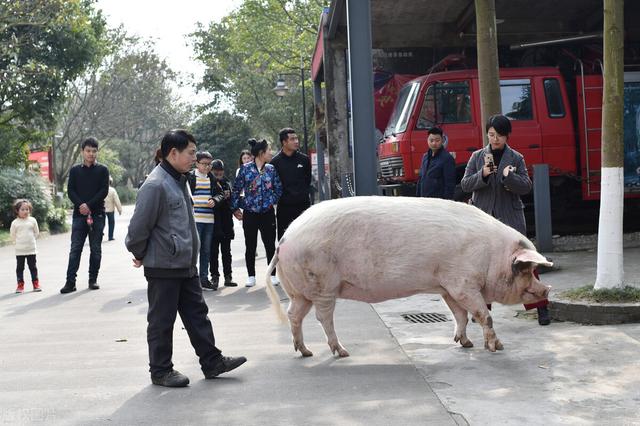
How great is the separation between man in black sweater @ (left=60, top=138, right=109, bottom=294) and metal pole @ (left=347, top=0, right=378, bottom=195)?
321 centimetres

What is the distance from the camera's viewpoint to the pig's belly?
5832mm

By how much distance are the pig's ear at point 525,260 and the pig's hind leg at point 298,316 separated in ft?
4.91

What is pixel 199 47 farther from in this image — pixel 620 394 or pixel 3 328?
pixel 620 394

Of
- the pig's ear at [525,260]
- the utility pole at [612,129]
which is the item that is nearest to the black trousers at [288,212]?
the utility pole at [612,129]

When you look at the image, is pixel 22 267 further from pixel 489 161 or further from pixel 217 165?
pixel 489 161

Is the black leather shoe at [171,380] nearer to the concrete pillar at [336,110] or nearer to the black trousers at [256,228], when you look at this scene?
the black trousers at [256,228]

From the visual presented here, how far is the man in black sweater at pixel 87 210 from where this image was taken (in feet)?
34.3

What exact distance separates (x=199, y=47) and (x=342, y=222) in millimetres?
40739

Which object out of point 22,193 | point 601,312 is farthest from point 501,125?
point 22,193

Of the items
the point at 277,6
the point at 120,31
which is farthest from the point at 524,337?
the point at 120,31

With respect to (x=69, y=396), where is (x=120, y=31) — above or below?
above

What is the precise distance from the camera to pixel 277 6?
30.8 m

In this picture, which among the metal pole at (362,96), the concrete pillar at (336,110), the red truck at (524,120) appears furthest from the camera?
the concrete pillar at (336,110)

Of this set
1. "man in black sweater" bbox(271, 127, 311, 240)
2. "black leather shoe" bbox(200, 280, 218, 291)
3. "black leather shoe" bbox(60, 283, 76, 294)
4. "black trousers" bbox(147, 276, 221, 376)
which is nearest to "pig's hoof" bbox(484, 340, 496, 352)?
"black trousers" bbox(147, 276, 221, 376)
